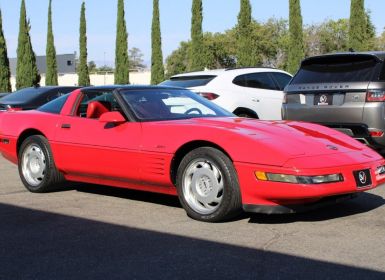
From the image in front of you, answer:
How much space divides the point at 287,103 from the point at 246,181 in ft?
12.7

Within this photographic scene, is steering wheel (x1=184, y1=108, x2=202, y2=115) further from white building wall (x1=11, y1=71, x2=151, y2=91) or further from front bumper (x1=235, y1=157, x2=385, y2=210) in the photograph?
white building wall (x1=11, y1=71, x2=151, y2=91)

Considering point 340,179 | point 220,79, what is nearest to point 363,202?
point 340,179

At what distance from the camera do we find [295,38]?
106 ft

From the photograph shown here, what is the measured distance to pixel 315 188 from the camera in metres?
4.68

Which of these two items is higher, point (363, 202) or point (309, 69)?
point (309, 69)

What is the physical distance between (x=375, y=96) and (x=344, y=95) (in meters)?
0.42

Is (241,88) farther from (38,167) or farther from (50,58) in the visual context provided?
(50,58)

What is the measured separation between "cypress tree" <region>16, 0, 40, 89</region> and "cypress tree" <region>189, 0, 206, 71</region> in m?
10.3

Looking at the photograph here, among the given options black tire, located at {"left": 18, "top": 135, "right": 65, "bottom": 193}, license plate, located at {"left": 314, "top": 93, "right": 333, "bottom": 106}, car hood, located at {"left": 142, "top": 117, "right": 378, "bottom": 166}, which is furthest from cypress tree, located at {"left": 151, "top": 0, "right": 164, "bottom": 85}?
car hood, located at {"left": 142, "top": 117, "right": 378, "bottom": 166}

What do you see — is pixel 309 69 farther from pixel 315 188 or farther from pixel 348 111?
pixel 315 188

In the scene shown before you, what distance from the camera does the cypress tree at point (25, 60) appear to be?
119 feet

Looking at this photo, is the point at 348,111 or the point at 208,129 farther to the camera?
the point at 348,111

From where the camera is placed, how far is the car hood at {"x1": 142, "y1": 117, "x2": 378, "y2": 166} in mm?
4883

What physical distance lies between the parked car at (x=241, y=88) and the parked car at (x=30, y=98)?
3162 mm
